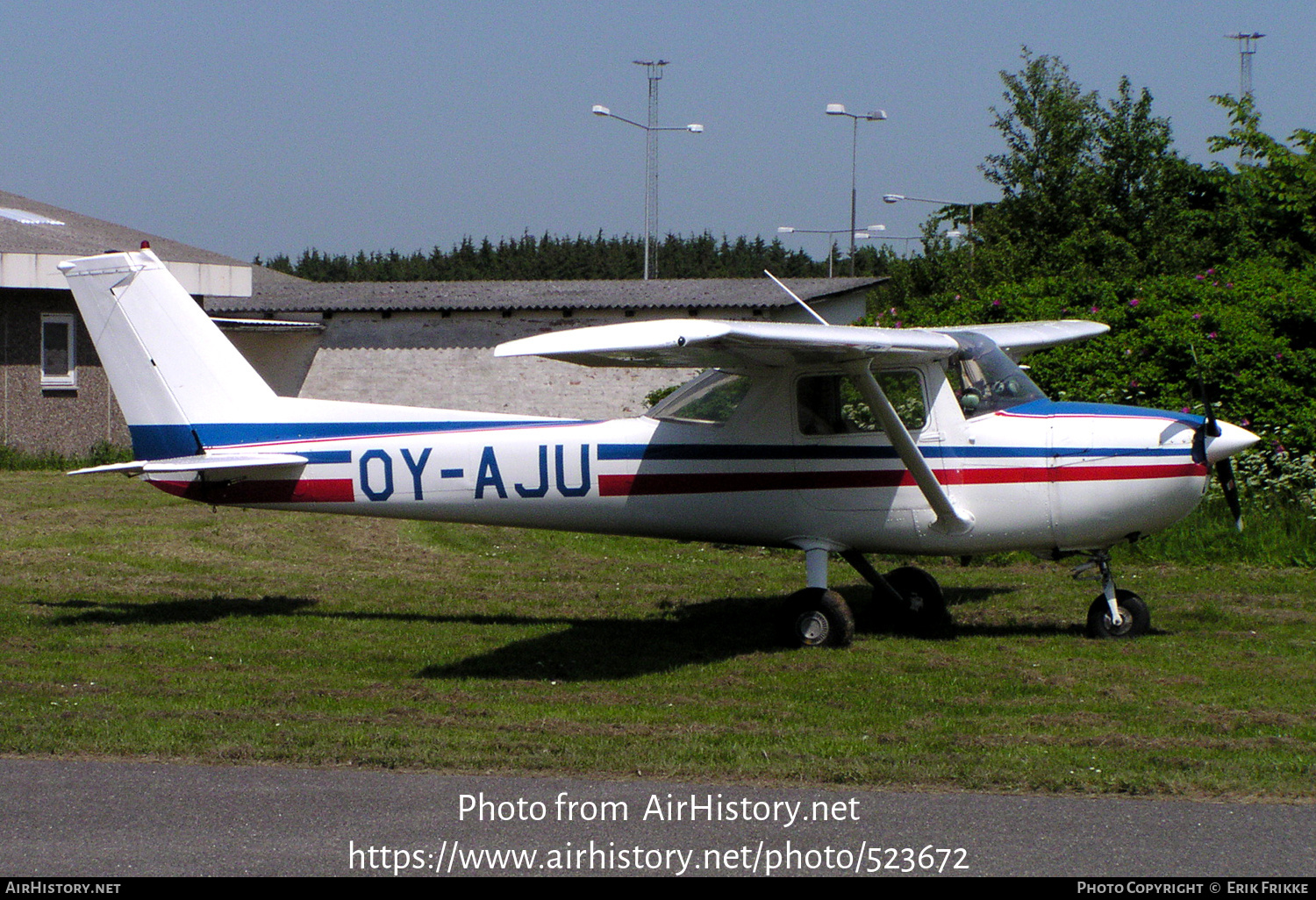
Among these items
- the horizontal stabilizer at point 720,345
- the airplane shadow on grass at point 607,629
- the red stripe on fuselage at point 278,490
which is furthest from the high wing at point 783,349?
the red stripe on fuselage at point 278,490

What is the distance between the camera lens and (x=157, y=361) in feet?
32.3

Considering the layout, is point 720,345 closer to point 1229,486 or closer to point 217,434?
point 1229,486

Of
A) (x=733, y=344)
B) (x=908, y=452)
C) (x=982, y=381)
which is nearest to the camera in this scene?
(x=733, y=344)

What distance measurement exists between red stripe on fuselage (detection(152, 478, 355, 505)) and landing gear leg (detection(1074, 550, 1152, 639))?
5.15 m

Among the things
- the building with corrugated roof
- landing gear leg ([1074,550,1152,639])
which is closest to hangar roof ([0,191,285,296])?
the building with corrugated roof

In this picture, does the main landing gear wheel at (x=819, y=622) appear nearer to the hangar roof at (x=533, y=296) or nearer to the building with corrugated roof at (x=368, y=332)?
the building with corrugated roof at (x=368, y=332)

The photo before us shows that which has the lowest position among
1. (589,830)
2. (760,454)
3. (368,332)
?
(589,830)

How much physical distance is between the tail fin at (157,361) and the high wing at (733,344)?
2.96 meters

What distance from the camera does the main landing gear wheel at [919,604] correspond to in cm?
972

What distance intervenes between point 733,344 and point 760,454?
4.86ft

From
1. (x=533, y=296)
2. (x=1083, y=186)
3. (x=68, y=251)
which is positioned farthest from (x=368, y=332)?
(x=1083, y=186)
